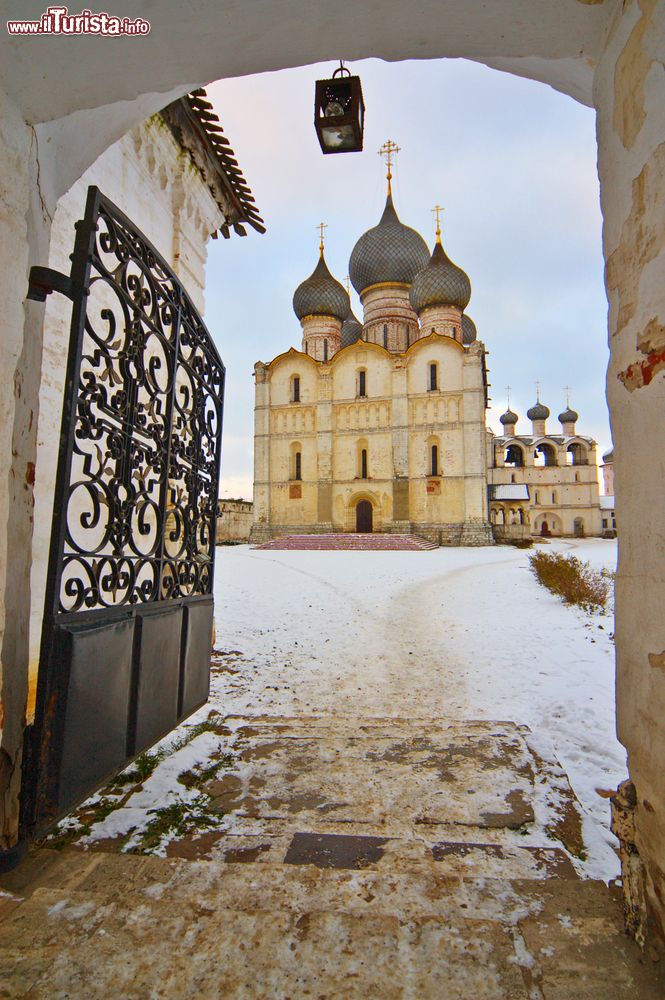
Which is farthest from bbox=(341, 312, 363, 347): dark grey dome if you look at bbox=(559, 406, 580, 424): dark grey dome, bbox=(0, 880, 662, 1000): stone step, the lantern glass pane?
bbox=(0, 880, 662, 1000): stone step

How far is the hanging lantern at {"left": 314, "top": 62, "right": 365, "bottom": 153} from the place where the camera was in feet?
9.93

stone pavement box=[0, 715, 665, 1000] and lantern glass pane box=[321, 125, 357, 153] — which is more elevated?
lantern glass pane box=[321, 125, 357, 153]

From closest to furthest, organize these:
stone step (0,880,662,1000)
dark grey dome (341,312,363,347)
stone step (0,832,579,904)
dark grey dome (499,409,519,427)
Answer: stone step (0,880,662,1000)
stone step (0,832,579,904)
dark grey dome (341,312,363,347)
dark grey dome (499,409,519,427)

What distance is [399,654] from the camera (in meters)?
5.79

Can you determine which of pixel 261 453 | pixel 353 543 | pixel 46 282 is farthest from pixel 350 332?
pixel 46 282

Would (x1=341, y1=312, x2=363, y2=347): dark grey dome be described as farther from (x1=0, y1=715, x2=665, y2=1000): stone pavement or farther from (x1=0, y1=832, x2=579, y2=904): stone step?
(x1=0, y1=832, x2=579, y2=904): stone step

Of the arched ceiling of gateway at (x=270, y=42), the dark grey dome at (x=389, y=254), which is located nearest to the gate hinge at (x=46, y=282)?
the arched ceiling of gateway at (x=270, y=42)

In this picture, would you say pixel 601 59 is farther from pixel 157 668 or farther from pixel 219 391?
pixel 157 668

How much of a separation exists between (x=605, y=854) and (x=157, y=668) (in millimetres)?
2083

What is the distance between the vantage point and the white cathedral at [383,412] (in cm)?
2878

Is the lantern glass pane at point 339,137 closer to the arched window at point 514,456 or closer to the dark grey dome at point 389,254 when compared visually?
the dark grey dome at point 389,254

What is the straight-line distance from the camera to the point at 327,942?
61.4 inches

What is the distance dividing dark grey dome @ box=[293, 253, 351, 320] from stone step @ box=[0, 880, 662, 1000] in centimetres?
3540

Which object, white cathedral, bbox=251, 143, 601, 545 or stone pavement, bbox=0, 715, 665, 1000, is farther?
white cathedral, bbox=251, 143, 601, 545
